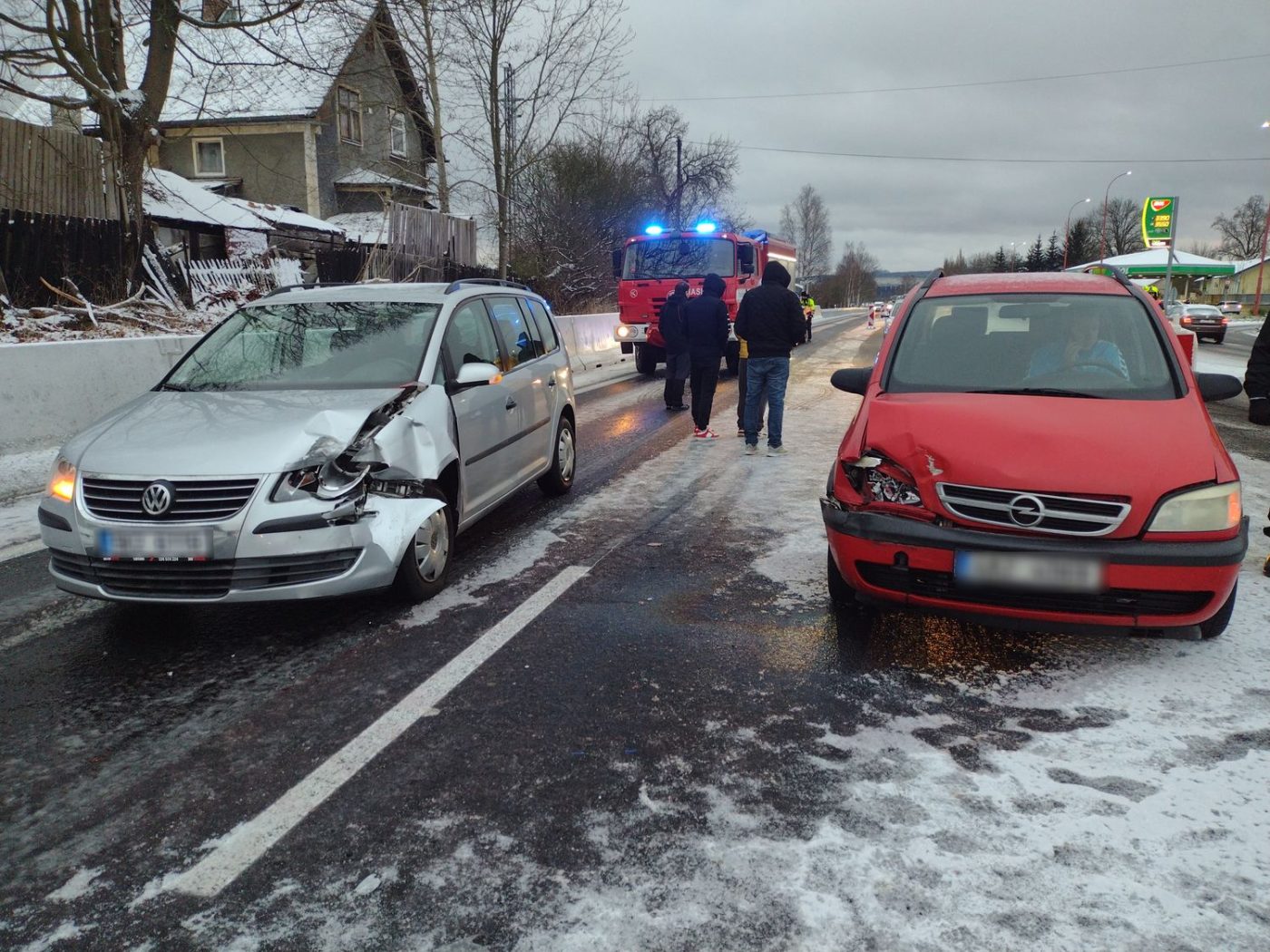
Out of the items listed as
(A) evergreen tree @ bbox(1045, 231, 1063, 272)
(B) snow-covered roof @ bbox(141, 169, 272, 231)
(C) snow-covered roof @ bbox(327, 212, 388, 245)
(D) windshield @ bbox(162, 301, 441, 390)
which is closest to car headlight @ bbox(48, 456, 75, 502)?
(D) windshield @ bbox(162, 301, 441, 390)

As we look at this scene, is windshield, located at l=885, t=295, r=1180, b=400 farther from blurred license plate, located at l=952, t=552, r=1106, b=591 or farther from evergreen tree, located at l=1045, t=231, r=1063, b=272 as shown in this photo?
evergreen tree, located at l=1045, t=231, r=1063, b=272

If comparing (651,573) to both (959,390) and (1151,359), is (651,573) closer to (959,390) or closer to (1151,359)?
(959,390)

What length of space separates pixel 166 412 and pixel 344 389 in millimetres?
877

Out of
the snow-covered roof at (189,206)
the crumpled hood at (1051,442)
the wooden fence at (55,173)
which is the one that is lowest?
the crumpled hood at (1051,442)

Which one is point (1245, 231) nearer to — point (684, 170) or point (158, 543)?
point (684, 170)

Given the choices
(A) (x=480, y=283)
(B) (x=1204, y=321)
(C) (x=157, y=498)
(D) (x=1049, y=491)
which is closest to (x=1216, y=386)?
(D) (x=1049, y=491)

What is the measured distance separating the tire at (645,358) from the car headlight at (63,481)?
42.6ft

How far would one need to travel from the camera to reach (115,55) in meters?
13.5

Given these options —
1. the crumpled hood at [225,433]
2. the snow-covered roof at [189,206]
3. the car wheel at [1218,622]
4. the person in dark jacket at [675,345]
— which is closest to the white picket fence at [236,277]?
the snow-covered roof at [189,206]

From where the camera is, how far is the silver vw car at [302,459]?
371 centimetres

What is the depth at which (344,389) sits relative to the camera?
462 centimetres

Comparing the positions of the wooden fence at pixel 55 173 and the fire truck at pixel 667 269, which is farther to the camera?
the fire truck at pixel 667 269

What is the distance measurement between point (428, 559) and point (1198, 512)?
11.5 ft

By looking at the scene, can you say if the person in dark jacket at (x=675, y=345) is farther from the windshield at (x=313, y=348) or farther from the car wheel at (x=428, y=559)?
the car wheel at (x=428, y=559)
